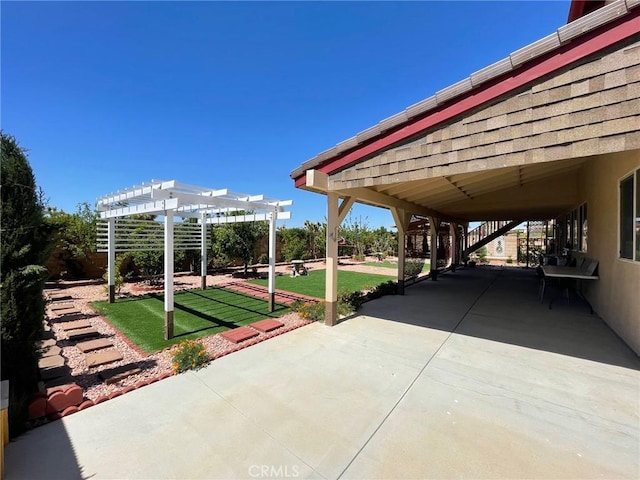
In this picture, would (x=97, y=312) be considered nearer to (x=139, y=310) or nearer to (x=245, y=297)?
(x=139, y=310)

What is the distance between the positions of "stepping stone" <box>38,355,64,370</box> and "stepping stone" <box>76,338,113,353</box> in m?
0.41

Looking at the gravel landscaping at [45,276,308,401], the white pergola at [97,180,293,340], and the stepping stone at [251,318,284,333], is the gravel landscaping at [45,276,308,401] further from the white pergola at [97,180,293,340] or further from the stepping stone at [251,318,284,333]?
the white pergola at [97,180,293,340]

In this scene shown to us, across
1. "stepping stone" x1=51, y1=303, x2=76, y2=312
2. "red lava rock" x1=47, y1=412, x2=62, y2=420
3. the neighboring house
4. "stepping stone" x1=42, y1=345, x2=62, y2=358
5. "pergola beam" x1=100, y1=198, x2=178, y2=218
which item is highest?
the neighboring house

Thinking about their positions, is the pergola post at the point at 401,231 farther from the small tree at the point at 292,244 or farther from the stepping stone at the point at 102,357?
the small tree at the point at 292,244

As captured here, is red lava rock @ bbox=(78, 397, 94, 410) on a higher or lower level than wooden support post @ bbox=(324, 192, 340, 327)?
lower

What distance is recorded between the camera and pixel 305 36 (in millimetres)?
9008

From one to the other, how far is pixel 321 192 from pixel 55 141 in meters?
11.4

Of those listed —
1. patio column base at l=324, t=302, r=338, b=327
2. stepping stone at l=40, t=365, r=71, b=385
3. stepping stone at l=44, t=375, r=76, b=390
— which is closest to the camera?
stepping stone at l=44, t=375, r=76, b=390

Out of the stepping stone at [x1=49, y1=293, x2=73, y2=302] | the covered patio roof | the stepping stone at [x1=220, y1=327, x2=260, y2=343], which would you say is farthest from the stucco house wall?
the stepping stone at [x1=49, y1=293, x2=73, y2=302]

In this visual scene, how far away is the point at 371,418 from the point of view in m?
2.66

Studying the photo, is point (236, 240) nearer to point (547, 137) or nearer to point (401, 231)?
point (401, 231)

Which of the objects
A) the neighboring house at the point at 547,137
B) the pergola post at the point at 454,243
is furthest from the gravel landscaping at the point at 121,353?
the pergola post at the point at 454,243

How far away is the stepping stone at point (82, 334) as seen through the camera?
4906 mm

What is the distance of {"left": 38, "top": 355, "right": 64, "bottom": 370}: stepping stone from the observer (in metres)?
3.73
